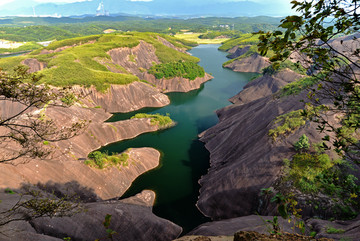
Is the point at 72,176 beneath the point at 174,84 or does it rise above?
beneath

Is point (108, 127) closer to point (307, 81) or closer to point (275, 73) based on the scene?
point (307, 81)

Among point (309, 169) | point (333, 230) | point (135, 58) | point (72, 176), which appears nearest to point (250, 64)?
point (135, 58)

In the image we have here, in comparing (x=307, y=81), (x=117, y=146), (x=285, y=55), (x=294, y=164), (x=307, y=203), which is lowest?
(x=117, y=146)

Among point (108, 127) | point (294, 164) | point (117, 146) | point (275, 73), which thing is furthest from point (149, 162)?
point (275, 73)

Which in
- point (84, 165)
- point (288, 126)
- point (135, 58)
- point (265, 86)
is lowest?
point (84, 165)

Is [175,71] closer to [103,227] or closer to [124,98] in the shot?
[124,98]

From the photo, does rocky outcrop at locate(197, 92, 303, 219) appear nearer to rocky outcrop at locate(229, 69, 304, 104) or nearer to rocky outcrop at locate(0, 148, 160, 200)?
rocky outcrop at locate(0, 148, 160, 200)
